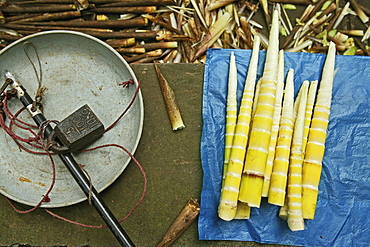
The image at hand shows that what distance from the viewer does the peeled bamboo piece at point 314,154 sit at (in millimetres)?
1938

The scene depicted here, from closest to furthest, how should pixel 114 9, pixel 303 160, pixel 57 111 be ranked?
pixel 303 160 → pixel 57 111 → pixel 114 9

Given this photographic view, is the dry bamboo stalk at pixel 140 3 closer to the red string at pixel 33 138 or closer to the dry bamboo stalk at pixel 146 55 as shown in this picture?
the dry bamboo stalk at pixel 146 55

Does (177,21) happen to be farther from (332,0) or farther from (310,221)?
(310,221)

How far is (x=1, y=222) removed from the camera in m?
2.13

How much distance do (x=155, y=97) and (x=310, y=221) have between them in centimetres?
140

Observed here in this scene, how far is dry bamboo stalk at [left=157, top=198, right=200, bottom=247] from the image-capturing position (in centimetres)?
206

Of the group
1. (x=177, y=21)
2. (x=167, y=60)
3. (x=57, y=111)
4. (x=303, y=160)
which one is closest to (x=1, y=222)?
(x=57, y=111)

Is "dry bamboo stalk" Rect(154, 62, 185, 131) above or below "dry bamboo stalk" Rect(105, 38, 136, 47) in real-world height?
below

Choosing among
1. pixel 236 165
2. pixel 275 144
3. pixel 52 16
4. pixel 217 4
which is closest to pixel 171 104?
pixel 236 165

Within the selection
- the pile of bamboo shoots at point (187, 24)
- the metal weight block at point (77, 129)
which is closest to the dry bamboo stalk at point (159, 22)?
the pile of bamboo shoots at point (187, 24)

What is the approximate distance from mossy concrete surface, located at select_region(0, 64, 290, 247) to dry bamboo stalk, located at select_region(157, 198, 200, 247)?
0.04 m

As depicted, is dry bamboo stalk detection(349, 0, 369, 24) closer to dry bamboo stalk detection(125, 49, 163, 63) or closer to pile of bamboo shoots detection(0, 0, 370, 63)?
pile of bamboo shoots detection(0, 0, 370, 63)

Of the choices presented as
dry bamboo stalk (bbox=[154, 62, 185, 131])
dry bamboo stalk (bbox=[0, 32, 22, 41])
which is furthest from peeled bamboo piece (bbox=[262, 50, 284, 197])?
dry bamboo stalk (bbox=[0, 32, 22, 41])

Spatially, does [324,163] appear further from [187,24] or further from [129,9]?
[129,9]
